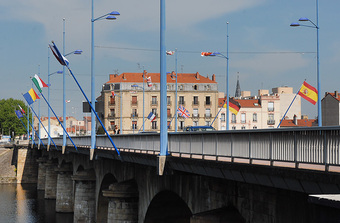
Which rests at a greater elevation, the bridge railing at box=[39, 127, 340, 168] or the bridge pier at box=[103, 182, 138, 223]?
→ the bridge railing at box=[39, 127, 340, 168]

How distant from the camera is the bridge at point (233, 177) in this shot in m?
14.0

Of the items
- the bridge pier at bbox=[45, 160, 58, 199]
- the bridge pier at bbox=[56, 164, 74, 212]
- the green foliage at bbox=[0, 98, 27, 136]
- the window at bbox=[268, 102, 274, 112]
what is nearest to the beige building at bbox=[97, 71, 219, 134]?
the window at bbox=[268, 102, 274, 112]

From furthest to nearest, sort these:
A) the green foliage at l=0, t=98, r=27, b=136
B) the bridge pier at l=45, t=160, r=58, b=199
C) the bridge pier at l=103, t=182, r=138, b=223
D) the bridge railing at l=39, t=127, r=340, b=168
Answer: the green foliage at l=0, t=98, r=27, b=136 < the bridge pier at l=45, t=160, r=58, b=199 < the bridge pier at l=103, t=182, r=138, b=223 < the bridge railing at l=39, t=127, r=340, b=168

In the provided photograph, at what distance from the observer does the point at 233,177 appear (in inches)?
696

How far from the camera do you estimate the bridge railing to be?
14125 millimetres

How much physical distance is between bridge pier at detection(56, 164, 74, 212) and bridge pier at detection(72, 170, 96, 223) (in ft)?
53.8

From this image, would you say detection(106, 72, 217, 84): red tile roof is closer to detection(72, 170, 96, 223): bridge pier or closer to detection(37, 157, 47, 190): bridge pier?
detection(37, 157, 47, 190): bridge pier

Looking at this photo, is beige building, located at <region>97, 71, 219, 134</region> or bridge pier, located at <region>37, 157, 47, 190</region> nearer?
bridge pier, located at <region>37, 157, 47, 190</region>

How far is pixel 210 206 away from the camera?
873 inches

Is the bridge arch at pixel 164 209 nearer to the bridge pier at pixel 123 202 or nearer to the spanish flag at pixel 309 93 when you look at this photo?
the bridge pier at pixel 123 202

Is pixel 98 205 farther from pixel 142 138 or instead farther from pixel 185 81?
pixel 185 81

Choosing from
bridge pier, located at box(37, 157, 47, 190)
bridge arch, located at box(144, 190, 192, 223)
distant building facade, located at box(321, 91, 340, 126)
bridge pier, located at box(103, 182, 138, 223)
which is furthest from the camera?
distant building facade, located at box(321, 91, 340, 126)

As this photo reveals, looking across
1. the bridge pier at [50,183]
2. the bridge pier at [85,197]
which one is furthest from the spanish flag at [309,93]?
the bridge pier at [50,183]

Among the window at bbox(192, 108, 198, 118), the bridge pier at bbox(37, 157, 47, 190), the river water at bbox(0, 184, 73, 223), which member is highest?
the window at bbox(192, 108, 198, 118)
